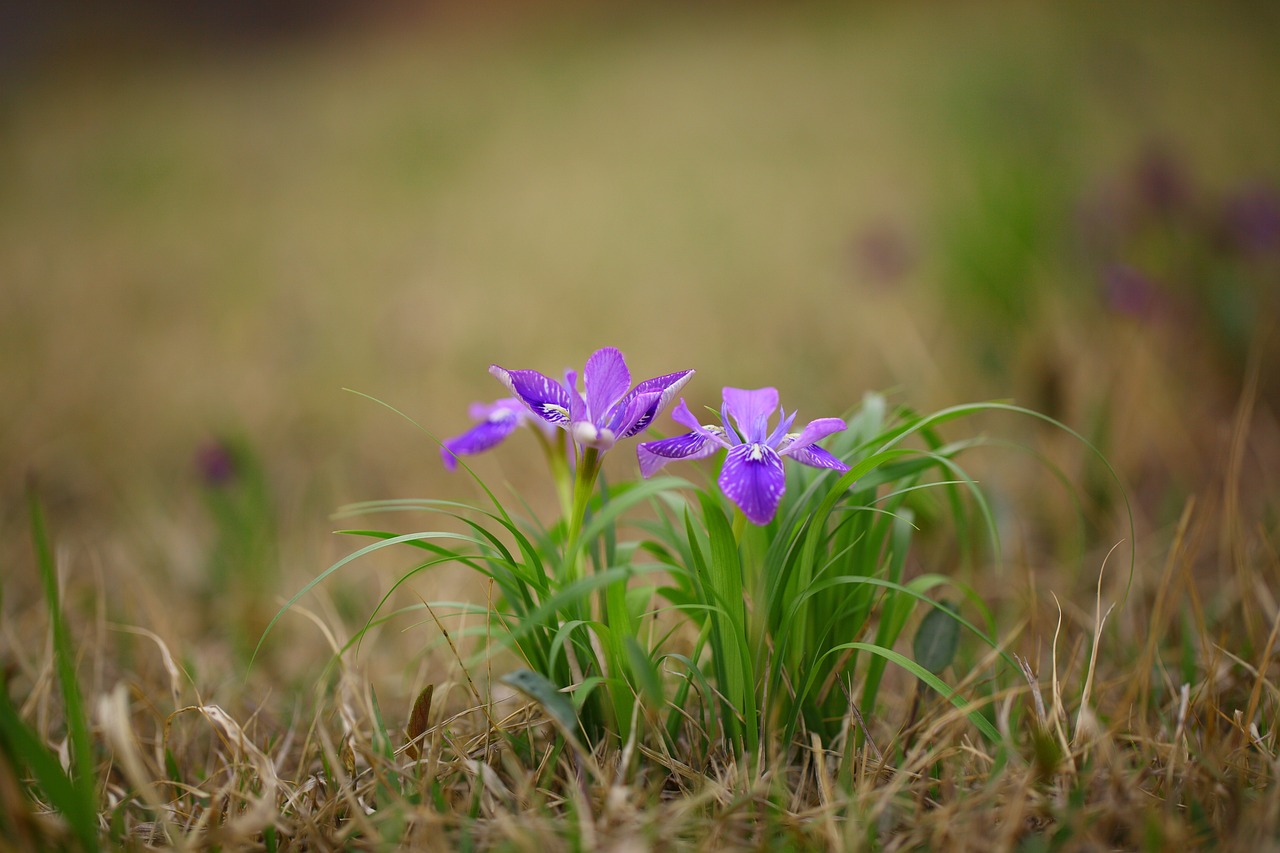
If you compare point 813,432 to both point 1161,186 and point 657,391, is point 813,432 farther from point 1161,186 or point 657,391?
point 1161,186

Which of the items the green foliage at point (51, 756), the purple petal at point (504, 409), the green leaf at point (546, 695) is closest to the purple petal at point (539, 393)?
the purple petal at point (504, 409)

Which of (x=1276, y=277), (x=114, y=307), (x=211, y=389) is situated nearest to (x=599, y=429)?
(x=1276, y=277)

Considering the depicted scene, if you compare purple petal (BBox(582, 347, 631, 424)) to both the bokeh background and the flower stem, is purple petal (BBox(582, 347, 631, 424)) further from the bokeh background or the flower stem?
the bokeh background

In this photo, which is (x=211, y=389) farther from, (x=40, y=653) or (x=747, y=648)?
(x=747, y=648)

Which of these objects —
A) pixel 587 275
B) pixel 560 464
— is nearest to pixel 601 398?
pixel 560 464

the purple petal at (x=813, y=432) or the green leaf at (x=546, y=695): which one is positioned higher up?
the purple petal at (x=813, y=432)

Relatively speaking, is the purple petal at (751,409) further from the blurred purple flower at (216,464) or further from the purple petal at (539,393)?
the blurred purple flower at (216,464)
